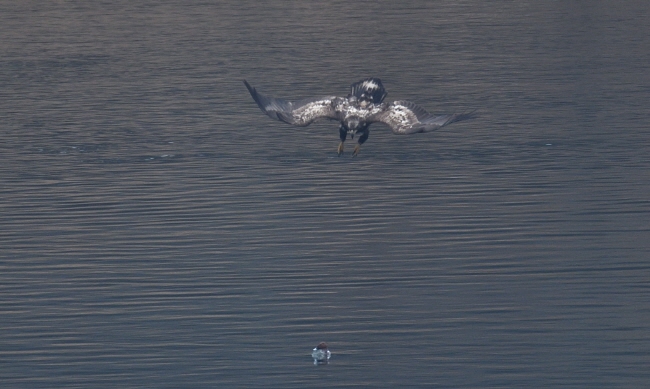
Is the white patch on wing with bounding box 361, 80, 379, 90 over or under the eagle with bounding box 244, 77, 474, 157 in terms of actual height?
over

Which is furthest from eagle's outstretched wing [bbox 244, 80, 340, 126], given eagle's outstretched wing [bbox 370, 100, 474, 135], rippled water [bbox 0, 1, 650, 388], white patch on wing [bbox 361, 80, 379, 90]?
rippled water [bbox 0, 1, 650, 388]

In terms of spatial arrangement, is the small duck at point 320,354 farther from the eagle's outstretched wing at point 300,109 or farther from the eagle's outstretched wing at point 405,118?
the eagle's outstretched wing at point 300,109

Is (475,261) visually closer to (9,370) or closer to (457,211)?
(457,211)

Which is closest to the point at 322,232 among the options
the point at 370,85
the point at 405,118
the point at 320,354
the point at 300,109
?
the point at 405,118

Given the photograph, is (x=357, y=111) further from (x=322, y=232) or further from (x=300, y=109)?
(x=322, y=232)

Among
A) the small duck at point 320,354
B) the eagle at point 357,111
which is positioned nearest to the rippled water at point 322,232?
the small duck at point 320,354

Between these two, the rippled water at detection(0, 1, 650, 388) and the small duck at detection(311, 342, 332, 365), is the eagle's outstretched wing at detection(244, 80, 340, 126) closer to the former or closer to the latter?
the rippled water at detection(0, 1, 650, 388)
